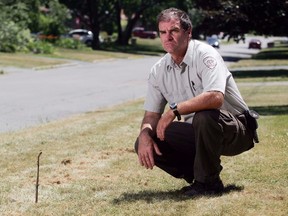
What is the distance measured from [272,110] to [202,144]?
9.14 m

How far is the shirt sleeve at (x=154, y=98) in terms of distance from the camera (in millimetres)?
5457

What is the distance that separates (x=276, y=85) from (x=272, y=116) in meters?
10.8

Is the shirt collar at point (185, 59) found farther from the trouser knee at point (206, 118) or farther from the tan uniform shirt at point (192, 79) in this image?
the trouser knee at point (206, 118)

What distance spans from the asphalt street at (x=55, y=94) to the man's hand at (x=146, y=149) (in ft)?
21.8

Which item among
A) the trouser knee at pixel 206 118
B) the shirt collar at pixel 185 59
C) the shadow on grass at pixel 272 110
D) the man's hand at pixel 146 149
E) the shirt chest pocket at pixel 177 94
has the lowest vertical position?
the shadow on grass at pixel 272 110

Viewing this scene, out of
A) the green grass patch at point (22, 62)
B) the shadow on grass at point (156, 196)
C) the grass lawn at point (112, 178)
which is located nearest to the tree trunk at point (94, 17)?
the green grass patch at point (22, 62)

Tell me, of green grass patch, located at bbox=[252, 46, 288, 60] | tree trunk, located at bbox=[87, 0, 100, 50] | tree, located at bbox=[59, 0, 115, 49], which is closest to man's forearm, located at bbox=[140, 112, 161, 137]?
green grass patch, located at bbox=[252, 46, 288, 60]

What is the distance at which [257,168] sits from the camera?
22.6 feet

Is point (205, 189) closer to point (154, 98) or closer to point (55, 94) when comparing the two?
point (154, 98)

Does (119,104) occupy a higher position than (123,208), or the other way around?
(123,208)

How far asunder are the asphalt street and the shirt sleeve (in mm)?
6575

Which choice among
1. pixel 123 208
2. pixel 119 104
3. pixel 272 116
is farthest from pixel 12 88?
pixel 123 208

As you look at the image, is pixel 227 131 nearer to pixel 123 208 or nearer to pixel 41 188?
pixel 123 208

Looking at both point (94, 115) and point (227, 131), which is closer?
point (227, 131)
